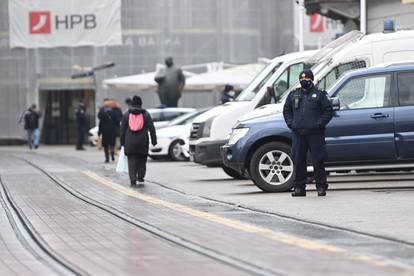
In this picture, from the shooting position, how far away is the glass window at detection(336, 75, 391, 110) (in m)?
16.3

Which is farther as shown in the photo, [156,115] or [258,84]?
[156,115]

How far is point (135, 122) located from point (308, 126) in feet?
16.4

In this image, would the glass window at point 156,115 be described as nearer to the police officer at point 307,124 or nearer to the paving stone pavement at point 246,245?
the paving stone pavement at point 246,245

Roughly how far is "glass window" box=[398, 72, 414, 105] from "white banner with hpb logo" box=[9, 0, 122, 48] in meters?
29.5

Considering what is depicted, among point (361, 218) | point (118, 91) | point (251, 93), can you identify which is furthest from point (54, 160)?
point (361, 218)

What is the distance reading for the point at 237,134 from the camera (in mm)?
16891

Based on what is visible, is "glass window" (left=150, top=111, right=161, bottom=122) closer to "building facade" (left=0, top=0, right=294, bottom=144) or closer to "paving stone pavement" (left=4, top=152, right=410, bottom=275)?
"building facade" (left=0, top=0, right=294, bottom=144)

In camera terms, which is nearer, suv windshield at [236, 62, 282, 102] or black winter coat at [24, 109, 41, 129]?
suv windshield at [236, 62, 282, 102]

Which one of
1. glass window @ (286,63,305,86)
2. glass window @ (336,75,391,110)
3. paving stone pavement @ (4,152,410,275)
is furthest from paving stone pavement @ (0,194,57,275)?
glass window @ (286,63,305,86)

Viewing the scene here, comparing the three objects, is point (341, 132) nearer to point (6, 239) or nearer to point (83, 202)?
point (83, 202)

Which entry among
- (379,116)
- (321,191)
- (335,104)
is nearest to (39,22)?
(379,116)

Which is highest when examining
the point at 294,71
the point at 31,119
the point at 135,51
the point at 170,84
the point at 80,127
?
the point at 135,51

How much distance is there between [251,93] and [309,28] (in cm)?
2464

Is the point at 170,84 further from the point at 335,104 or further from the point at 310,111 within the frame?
the point at 310,111
